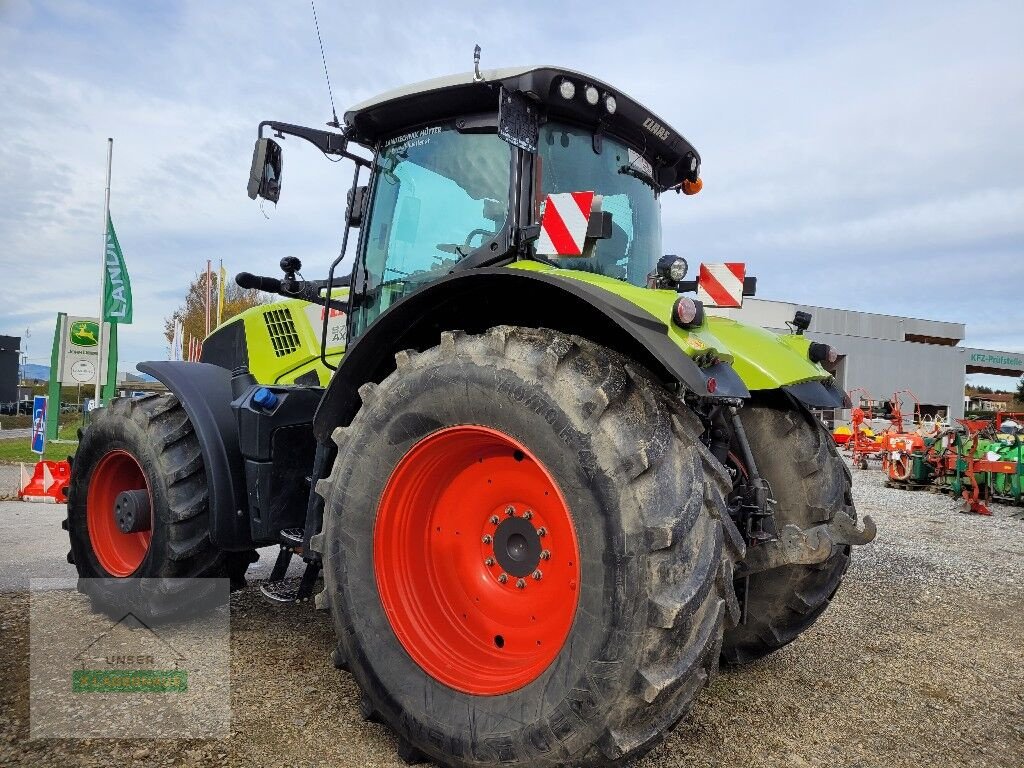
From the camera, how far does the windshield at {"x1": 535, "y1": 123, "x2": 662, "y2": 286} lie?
3.05 m

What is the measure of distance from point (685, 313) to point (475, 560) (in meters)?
1.19

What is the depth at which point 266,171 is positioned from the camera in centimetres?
338

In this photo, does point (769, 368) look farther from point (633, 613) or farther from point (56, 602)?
point (56, 602)

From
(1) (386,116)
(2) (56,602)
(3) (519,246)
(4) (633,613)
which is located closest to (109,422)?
(2) (56,602)

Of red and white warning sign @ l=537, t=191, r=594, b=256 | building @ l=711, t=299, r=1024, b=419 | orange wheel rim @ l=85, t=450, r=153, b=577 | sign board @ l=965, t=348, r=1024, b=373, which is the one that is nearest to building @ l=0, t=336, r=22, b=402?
orange wheel rim @ l=85, t=450, r=153, b=577

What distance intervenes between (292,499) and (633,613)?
78.8 inches

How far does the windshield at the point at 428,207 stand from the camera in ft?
10.1

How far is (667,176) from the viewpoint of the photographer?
149 inches

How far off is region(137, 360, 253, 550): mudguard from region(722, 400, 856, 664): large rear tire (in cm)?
236

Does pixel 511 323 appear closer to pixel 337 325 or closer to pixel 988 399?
pixel 337 325

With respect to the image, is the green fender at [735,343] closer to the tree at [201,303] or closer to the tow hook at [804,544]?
the tow hook at [804,544]

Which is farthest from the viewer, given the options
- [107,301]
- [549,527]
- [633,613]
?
[107,301]

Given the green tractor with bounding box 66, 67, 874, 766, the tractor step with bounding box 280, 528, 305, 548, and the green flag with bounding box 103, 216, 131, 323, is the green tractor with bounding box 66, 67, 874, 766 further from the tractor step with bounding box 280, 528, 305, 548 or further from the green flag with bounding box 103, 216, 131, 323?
the green flag with bounding box 103, 216, 131, 323

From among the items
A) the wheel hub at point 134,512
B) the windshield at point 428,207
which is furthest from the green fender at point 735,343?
the wheel hub at point 134,512
